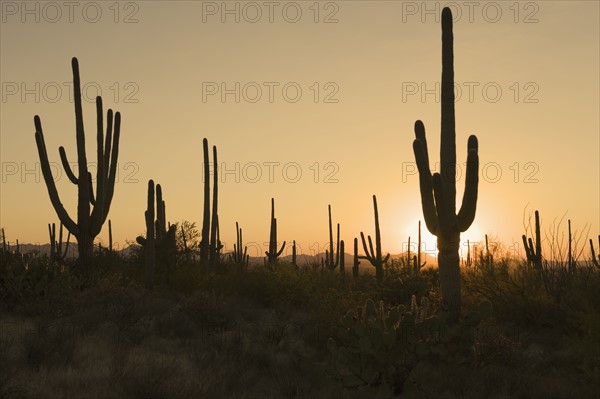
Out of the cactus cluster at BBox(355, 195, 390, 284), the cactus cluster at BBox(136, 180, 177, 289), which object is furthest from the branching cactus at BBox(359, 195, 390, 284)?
the cactus cluster at BBox(136, 180, 177, 289)

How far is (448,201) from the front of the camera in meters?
11.9

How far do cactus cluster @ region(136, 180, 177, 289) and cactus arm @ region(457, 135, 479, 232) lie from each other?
9.71 m

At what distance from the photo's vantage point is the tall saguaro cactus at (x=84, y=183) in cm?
1814

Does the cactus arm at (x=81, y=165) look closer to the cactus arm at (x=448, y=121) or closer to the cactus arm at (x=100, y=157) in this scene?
the cactus arm at (x=100, y=157)

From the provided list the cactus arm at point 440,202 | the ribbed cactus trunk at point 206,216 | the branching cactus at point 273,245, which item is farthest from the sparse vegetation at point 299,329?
the branching cactus at point 273,245

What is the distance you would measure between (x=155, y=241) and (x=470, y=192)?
40.3 feet

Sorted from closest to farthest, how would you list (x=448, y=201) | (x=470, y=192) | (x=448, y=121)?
(x=470, y=192) → (x=448, y=201) → (x=448, y=121)

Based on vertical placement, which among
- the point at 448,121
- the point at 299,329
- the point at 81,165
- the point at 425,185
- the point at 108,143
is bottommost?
the point at 299,329

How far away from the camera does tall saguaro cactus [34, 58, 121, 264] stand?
18141mm

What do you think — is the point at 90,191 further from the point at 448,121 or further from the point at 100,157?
the point at 448,121

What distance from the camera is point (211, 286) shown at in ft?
63.0

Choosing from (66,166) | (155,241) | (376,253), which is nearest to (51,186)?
(66,166)

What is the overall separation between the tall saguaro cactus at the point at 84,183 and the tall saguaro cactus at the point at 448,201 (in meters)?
9.83

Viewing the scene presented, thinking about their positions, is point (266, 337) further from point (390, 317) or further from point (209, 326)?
point (390, 317)
